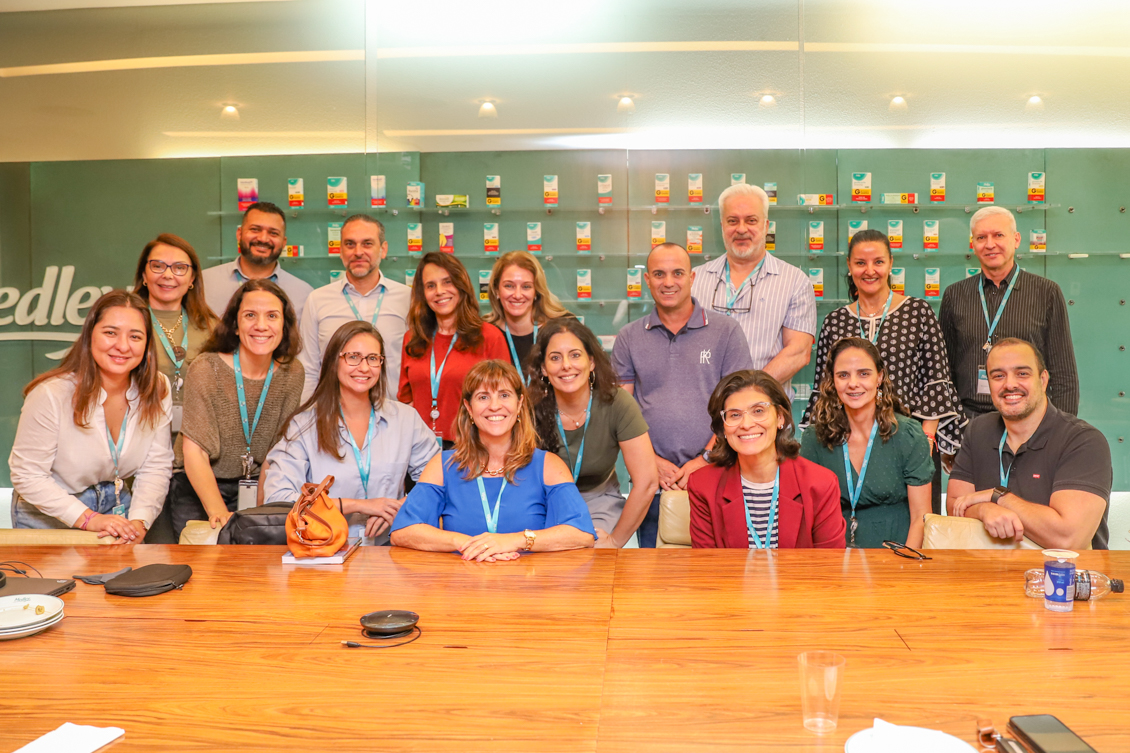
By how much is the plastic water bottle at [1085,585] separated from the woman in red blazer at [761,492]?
2.40 feet

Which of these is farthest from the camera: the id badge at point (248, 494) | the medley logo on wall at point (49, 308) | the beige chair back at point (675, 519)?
the medley logo on wall at point (49, 308)

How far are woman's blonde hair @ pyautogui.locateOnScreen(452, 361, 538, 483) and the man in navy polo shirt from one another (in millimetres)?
966

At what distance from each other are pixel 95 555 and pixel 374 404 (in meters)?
1.04

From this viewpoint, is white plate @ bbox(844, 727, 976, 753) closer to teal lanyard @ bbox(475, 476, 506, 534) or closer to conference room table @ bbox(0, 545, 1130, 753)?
conference room table @ bbox(0, 545, 1130, 753)

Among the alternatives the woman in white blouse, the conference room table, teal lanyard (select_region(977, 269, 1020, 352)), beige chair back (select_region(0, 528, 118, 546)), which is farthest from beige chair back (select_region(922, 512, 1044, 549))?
the woman in white blouse

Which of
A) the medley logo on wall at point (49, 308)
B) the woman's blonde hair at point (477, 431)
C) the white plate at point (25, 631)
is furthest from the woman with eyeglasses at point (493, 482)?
the medley logo on wall at point (49, 308)

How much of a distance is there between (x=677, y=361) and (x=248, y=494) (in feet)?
5.81

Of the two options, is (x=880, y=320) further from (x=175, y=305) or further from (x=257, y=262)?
(x=175, y=305)

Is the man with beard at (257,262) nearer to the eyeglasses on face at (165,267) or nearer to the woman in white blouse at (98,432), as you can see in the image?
Result: the eyeglasses on face at (165,267)

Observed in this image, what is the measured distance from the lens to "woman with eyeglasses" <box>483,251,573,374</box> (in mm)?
3824

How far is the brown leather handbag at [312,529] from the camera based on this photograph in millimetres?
2309

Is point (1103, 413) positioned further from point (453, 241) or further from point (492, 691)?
point (492, 691)

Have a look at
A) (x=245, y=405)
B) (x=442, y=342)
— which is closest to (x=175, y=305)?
(x=245, y=405)

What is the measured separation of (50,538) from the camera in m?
2.60
